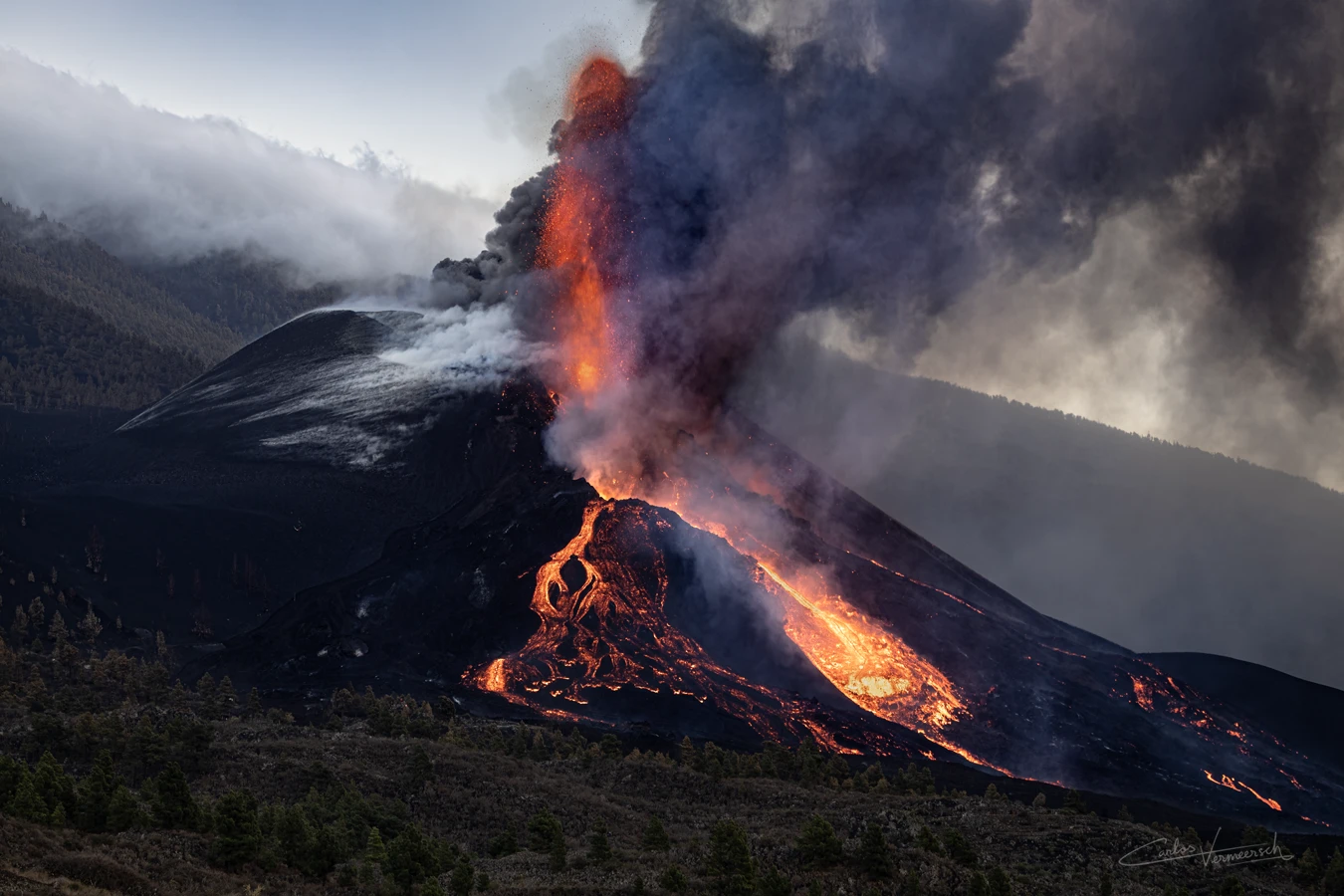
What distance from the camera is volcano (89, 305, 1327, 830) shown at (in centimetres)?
9169

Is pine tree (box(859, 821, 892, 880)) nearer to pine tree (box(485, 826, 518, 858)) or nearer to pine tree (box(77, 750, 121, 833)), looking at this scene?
pine tree (box(485, 826, 518, 858))

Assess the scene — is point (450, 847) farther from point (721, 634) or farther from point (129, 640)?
point (129, 640)

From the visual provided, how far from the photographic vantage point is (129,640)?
106000mm

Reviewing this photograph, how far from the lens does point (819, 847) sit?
163 feet

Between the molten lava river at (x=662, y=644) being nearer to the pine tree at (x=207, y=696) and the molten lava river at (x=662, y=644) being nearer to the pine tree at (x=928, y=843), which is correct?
the pine tree at (x=207, y=696)

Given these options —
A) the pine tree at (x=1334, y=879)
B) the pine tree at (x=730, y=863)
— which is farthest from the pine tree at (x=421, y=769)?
the pine tree at (x=1334, y=879)

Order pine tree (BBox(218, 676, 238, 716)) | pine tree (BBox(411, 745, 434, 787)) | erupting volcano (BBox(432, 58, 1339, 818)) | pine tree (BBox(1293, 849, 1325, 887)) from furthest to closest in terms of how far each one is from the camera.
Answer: erupting volcano (BBox(432, 58, 1339, 818)) → pine tree (BBox(218, 676, 238, 716)) → pine tree (BBox(411, 745, 434, 787)) → pine tree (BBox(1293, 849, 1325, 887))

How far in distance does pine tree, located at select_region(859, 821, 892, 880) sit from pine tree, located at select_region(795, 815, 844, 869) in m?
1.14

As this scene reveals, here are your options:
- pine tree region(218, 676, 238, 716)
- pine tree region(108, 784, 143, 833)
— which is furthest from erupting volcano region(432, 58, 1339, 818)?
pine tree region(108, 784, 143, 833)

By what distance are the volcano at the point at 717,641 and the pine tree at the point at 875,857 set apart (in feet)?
126

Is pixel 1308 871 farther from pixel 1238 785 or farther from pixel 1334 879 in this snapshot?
pixel 1238 785

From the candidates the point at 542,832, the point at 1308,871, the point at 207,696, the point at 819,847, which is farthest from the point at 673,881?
the point at 207,696

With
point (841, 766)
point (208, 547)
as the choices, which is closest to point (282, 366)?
point (208, 547)

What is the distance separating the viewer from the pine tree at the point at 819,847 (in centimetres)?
4953
